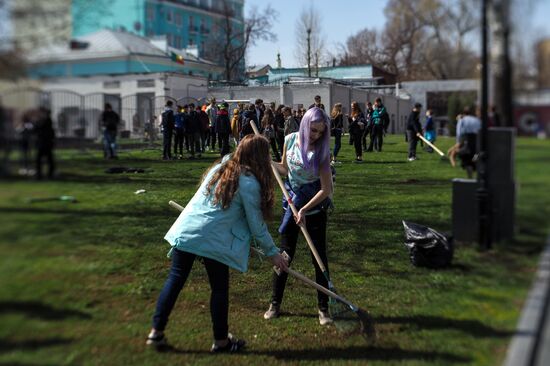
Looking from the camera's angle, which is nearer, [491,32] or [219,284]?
[491,32]

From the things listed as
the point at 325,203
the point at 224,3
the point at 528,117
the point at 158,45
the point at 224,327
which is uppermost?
the point at 224,3

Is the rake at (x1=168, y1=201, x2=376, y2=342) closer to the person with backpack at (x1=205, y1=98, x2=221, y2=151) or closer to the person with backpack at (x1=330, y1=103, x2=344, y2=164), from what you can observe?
the person with backpack at (x1=205, y1=98, x2=221, y2=151)

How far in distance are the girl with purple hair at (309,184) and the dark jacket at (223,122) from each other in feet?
1.83

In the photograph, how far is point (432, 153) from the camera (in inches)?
144

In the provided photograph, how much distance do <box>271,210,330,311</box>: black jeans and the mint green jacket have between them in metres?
0.85

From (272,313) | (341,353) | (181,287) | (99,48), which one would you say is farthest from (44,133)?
(272,313)

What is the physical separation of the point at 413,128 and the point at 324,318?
6.18 ft

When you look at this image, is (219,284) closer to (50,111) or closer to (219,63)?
(219,63)

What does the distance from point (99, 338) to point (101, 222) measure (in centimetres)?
57

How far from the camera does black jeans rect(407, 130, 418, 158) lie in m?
3.87

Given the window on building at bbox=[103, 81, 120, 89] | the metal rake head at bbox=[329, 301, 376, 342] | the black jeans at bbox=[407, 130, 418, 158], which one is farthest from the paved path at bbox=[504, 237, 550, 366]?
the window on building at bbox=[103, 81, 120, 89]

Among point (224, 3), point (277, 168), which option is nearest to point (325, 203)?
point (277, 168)

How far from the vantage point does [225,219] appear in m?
3.94

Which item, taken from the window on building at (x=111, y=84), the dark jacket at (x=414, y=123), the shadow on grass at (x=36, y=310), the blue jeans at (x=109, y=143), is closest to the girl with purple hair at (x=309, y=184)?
the dark jacket at (x=414, y=123)
